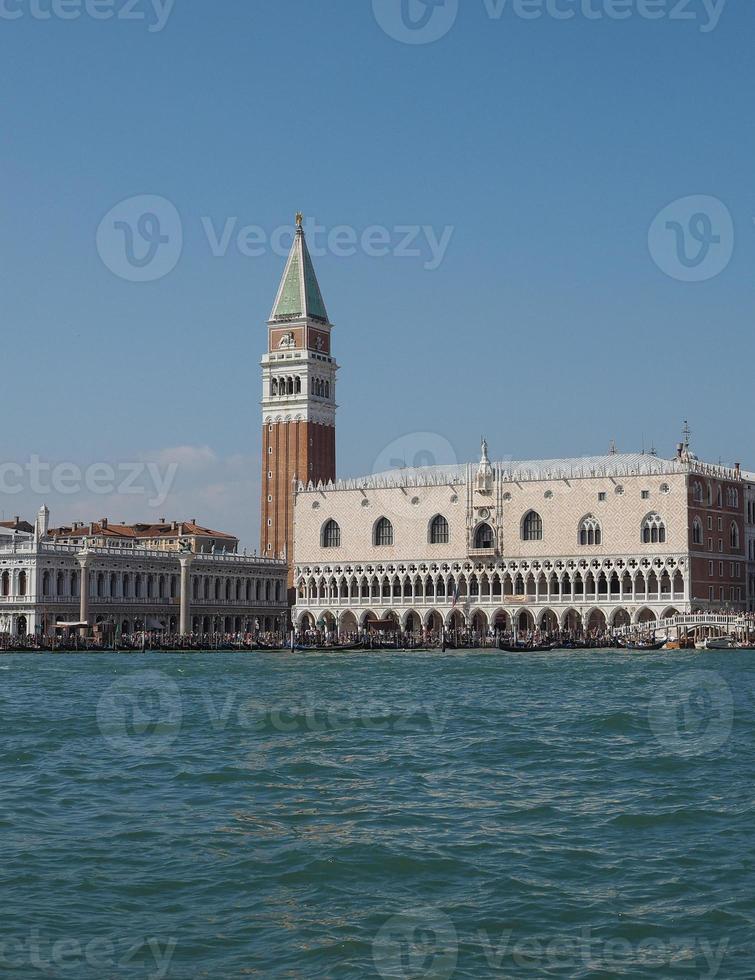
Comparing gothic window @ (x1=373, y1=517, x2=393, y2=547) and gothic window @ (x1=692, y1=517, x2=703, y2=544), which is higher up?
gothic window @ (x1=373, y1=517, x2=393, y2=547)

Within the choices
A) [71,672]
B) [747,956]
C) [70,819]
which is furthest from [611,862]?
[71,672]

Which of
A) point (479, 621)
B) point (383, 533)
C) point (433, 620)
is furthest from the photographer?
point (383, 533)

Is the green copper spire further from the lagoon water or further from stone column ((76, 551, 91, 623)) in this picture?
the lagoon water

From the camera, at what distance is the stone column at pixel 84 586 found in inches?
2973

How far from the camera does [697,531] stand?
73938 mm

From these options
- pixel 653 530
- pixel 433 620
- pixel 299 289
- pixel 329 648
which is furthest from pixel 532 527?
pixel 299 289

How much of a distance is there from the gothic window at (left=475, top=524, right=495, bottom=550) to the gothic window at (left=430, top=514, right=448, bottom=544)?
6.61ft

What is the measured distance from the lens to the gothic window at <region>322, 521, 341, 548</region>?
85250mm

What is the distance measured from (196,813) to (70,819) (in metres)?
1.42

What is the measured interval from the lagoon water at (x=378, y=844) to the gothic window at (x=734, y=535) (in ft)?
163

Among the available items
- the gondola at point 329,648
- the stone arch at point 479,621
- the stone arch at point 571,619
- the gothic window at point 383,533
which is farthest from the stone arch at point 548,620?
the gondola at point 329,648

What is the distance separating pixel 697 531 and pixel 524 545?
9422 millimetres

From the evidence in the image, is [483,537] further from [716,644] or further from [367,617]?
[716,644]

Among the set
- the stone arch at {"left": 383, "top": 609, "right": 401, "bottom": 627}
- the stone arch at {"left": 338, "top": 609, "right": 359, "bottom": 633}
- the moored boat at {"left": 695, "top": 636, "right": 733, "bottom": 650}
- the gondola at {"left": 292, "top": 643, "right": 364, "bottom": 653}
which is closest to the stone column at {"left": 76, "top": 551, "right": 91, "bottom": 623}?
the gondola at {"left": 292, "top": 643, "right": 364, "bottom": 653}
